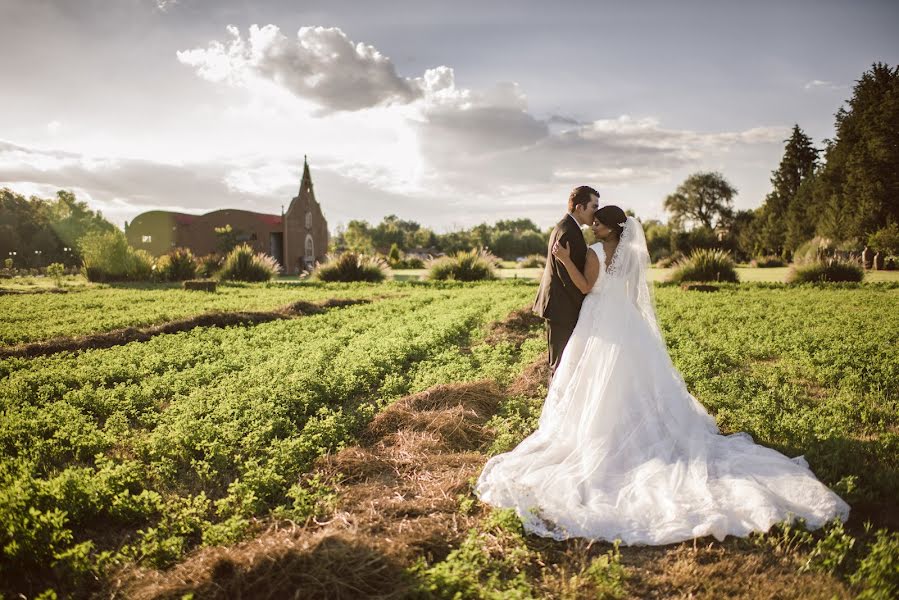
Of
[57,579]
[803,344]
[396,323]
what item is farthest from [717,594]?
[396,323]

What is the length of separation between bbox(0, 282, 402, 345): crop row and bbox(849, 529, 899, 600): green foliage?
1290cm

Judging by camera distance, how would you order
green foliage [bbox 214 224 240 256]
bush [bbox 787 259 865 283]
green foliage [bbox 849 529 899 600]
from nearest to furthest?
green foliage [bbox 849 529 899 600] → bush [bbox 787 259 865 283] → green foliage [bbox 214 224 240 256]

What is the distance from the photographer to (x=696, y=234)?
45.6m

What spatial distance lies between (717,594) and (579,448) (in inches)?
62.5

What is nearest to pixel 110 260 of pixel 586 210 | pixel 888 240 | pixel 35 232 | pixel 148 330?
pixel 148 330

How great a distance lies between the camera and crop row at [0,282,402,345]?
11.2 m

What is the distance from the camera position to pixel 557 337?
17.3 ft

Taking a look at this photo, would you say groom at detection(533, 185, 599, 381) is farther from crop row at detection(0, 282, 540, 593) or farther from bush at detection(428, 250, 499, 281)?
bush at detection(428, 250, 499, 281)

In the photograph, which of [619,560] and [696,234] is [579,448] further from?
[696,234]

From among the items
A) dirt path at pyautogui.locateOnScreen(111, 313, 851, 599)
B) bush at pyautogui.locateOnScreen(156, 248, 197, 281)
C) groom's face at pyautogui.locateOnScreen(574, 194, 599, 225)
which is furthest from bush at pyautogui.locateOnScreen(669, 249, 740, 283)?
bush at pyautogui.locateOnScreen(156, 248, 197, 281)

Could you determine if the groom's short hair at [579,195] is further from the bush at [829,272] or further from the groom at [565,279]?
the bush at [829,272]

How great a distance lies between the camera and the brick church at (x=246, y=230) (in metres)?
47.5

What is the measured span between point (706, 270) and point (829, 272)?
15.0 feet

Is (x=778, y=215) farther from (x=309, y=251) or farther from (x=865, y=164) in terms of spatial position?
(x=309, y=251)
